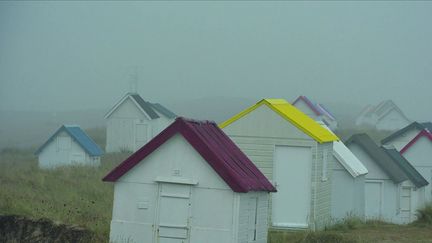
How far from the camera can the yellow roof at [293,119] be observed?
2608 cm

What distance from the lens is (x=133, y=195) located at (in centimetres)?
1914

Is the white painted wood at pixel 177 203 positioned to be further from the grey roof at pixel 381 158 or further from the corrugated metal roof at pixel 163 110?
the corrugated metal roof at pixel 163 110

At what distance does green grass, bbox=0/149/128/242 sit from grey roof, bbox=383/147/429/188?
12.4 metres

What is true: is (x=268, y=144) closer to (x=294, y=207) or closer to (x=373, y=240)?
(x=294, y=207)

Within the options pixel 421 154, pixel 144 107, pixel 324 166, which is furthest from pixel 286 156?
pixel 144 107

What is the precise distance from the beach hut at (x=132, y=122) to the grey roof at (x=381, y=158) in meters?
25.5

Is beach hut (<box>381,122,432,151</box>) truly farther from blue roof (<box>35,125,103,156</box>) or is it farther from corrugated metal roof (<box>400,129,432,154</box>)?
blue roof (<box>35,125,103,156</box>)

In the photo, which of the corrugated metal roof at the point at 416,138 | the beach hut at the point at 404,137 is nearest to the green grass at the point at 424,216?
the corrugated metal roof at the point at 416,138

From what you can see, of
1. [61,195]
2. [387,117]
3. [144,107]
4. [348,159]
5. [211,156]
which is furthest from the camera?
[387,117]

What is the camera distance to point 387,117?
99.5 meters

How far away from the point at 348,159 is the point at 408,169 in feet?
27.6

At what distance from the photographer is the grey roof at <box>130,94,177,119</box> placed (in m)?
60.9

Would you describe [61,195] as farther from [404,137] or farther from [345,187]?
[404,137]

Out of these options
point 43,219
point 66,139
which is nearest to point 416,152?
point 66,139
